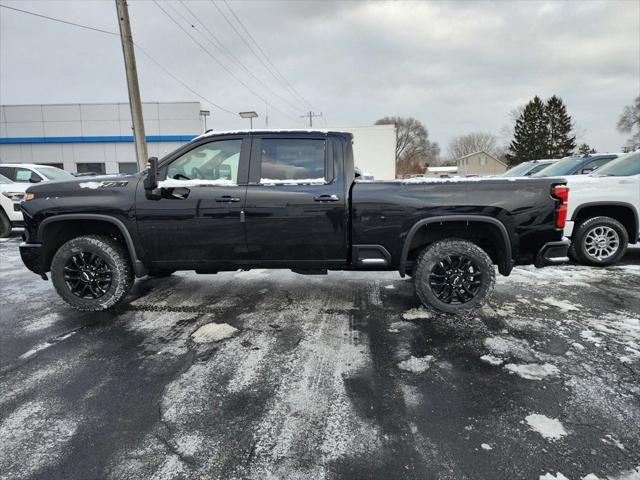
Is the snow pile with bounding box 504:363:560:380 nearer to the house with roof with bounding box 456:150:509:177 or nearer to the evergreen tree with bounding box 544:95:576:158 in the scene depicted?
the evergreen tree with bounding box 544:95:576:158

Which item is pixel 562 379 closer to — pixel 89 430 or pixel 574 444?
pixel 574 444

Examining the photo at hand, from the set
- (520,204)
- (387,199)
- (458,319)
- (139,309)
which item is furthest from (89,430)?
(520,204)

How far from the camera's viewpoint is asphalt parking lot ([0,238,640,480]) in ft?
6.77

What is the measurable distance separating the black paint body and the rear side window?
0.25ft

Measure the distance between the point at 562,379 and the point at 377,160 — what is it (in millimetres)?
26416

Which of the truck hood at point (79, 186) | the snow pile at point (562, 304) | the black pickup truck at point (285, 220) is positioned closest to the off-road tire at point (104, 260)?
the black pickup truck at point (285, 220)

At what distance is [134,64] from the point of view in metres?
11.1

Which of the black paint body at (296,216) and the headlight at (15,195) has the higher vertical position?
the headlight at (15,195)

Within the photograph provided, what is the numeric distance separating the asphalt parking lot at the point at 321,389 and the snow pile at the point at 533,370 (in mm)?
16

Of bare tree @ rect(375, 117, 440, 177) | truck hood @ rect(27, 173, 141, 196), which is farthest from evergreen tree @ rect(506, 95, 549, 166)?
truck hood @ rect(27, 173, 141, 196)

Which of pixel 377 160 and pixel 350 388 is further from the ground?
pixel 377 160

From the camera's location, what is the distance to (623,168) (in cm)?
638

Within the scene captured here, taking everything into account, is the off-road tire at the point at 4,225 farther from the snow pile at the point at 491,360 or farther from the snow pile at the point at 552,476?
the snow pile at the point at 552,476

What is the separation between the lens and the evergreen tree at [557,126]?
169ft
